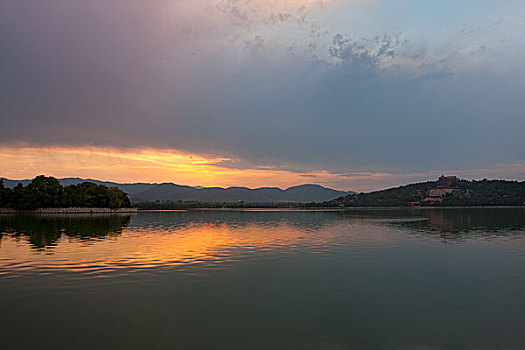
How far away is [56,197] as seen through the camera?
130 meters

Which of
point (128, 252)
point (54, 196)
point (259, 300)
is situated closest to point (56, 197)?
point (54, 196)

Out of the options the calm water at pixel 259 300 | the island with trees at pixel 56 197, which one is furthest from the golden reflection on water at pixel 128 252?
the island with trees at pixel 56 197

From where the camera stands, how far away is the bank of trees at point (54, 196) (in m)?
126

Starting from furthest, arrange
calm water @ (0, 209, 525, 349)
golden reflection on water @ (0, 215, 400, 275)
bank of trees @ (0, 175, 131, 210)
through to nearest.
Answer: bank of trees @ (0, 175, 131, 210), golden reflection on water @ (0, 215, 400, 275), calm water @ (0, 209, 525, 349)

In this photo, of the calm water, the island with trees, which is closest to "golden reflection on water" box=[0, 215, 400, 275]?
the calm water

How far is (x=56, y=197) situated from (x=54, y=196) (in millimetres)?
1154

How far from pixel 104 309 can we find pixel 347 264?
18270 mm

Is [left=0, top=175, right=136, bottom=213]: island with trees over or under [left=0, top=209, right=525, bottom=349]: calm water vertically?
over

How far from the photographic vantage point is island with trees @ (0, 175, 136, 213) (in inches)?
4961

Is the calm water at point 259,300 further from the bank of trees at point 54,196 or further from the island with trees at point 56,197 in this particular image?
the bank of trees at point 54,196

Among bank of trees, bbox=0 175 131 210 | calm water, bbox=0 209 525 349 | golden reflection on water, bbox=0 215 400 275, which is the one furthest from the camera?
bank of trees, bbox=0 175 131 210

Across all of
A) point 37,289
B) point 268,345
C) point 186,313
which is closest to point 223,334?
point 268,345

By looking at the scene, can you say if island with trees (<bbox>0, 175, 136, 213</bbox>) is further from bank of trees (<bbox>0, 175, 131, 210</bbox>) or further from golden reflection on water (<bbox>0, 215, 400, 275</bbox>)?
golden reflection on water (<bbox>0, 215, 400, 275</bbox>)

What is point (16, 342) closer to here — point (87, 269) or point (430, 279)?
point (87, 269)
